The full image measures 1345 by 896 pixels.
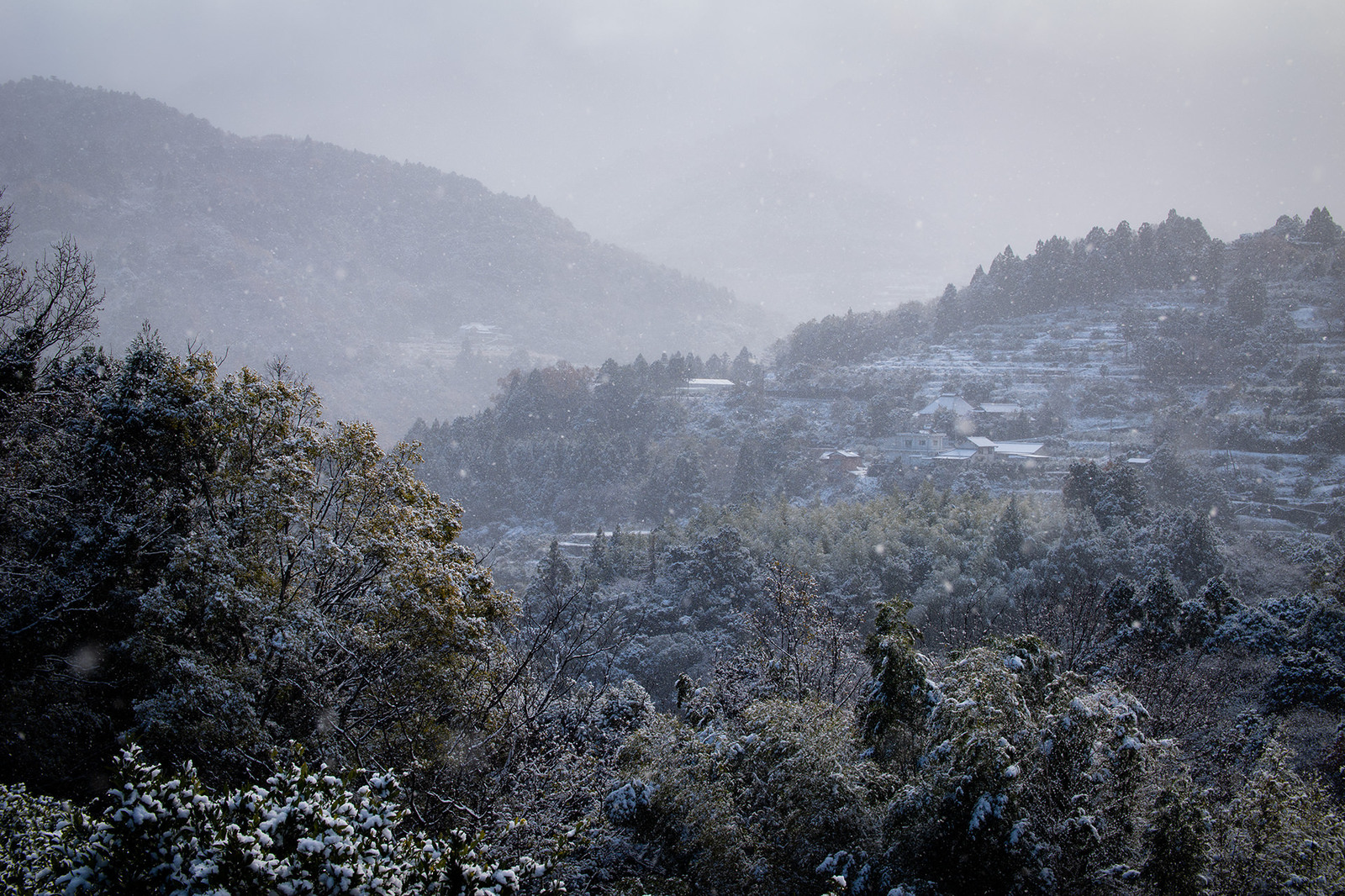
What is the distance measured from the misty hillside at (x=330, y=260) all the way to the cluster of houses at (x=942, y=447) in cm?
5772

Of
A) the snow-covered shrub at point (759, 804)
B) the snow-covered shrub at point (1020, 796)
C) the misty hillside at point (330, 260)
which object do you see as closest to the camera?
the snow-covered shrub at point (1020, 796)

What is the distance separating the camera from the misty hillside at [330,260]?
3383 inches

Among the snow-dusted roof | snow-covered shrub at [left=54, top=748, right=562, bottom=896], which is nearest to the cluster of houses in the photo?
the snow-dusted roof

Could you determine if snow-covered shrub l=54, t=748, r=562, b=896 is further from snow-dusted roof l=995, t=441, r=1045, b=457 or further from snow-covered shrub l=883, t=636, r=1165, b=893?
snow-dusted roof l=995, t=441, r=1045, b=457

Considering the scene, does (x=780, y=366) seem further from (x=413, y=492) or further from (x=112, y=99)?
(x=112, y=99)

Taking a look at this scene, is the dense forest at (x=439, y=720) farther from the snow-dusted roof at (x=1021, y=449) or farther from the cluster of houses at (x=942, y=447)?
the cluster of houses at (x=942, y=447)

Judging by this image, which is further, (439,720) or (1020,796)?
(439,720)

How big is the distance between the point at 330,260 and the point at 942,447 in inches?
4416

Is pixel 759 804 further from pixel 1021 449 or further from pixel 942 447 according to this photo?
pixel 942 447

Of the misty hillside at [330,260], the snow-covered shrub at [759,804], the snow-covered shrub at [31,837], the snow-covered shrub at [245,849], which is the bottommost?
the snow-covered shrub at [759,804]

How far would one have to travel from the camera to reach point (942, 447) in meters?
37.2

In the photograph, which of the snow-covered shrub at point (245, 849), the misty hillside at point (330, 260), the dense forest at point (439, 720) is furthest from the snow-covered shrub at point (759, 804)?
the misty hillside at point (330, 260)

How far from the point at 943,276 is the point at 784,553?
11857cm

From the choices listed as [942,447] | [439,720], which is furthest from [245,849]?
[942,447]
